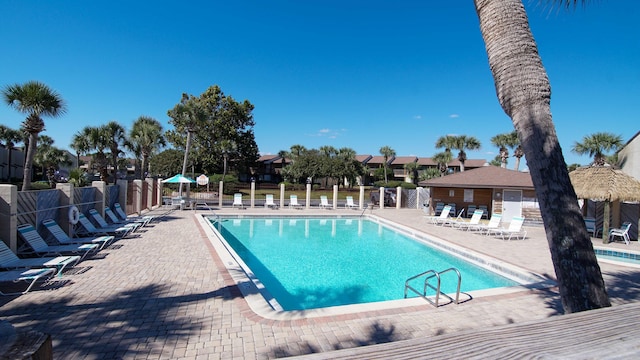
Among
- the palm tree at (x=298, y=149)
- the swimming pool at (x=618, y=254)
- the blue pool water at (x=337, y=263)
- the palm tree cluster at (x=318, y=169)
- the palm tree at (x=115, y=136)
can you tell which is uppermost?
the palm tree at (x=298, y=149)

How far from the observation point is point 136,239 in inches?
436

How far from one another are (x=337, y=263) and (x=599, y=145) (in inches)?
1087

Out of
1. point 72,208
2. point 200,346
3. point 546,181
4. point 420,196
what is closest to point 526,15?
point 546,181

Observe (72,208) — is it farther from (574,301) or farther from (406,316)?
(574,301)

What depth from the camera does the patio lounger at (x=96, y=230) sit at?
10.6 metres

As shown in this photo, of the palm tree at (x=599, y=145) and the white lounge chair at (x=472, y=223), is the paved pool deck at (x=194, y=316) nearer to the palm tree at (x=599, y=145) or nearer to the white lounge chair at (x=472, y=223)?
the white lounge chair at (x=472, y=223)

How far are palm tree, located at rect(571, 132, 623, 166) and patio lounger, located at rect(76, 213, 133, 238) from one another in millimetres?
32987

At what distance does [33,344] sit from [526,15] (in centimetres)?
450

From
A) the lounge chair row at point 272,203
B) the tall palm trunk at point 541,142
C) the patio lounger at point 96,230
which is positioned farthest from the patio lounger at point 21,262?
the lounge chair row at point 272,203

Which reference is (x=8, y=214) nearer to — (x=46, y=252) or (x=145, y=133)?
(x=46, y=252)

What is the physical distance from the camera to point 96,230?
1102 centimetres

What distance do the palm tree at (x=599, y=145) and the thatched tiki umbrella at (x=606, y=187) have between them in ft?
50.0

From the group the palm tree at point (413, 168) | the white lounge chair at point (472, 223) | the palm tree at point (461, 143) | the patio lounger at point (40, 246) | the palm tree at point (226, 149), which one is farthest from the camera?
the palm tree at point (413, 168)

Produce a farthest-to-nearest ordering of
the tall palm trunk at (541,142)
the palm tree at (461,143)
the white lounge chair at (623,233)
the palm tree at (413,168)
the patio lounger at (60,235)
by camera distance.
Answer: the palm tree at (413,168), the palm tree at (461,143), the white lounge chair at (623,233), the patio lounger at (60,235), the tall palm trunk at (541,142)
